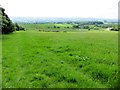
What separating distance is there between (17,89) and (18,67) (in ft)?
17.1

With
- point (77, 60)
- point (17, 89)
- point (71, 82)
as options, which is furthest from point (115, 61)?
point (17, 89)

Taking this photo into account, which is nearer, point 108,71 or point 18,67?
point 108,71

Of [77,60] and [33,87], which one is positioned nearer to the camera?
[33,87]

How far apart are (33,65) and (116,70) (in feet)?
20.0

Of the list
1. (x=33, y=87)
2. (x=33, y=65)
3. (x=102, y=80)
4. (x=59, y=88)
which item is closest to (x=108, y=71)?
(x=102, y=80)

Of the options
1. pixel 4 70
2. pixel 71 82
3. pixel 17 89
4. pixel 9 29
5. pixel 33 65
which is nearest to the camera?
pixel 17 89

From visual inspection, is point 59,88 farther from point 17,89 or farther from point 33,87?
point 17,89

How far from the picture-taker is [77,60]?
57.7 feet

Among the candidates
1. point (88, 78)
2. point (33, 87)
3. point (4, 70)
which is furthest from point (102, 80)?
point (4, 70)

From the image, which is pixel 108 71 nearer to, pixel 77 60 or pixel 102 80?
pixel 102 80

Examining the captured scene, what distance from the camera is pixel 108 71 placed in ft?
43.9

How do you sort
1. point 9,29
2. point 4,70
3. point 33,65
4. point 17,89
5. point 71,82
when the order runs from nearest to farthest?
point 17,89 < point 71,82 < point 4,70 < point 33,65 < point 9,29

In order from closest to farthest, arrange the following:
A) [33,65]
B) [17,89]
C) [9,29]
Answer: [17,89] → [33,65] → [9,29]

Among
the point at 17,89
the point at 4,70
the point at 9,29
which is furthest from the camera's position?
the point at 9,29
